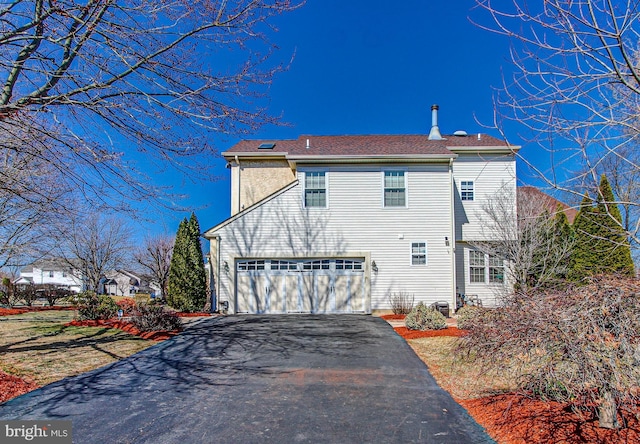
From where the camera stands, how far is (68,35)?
462 cm

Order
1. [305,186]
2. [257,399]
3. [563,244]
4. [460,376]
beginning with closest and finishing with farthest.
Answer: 1. [257,399]
2. [460,376]
3. [563,244]
4. [305,186]

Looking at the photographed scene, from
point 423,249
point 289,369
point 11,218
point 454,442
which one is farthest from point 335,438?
point 423,249

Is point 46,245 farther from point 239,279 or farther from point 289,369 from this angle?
point 289,369

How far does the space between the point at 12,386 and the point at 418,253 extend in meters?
13.4

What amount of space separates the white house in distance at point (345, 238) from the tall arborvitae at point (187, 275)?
3.12ft

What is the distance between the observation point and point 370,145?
712 inches

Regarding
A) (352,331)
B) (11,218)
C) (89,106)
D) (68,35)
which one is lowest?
(352,331)

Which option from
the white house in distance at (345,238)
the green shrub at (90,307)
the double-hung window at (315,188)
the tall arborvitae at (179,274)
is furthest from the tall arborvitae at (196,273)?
the double-hung window at (315,188)

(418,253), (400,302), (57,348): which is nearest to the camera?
(57,348)

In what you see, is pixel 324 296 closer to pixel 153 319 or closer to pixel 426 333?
pixel 426 333

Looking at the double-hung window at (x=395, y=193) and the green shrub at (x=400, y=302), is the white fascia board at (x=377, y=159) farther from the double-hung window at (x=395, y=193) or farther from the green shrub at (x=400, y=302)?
the green shrub at (x=400, y=302)

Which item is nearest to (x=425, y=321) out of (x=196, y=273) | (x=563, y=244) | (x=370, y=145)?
(x=563, y=244)

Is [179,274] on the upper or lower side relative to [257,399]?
upper

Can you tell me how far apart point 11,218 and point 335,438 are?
11450 mm
